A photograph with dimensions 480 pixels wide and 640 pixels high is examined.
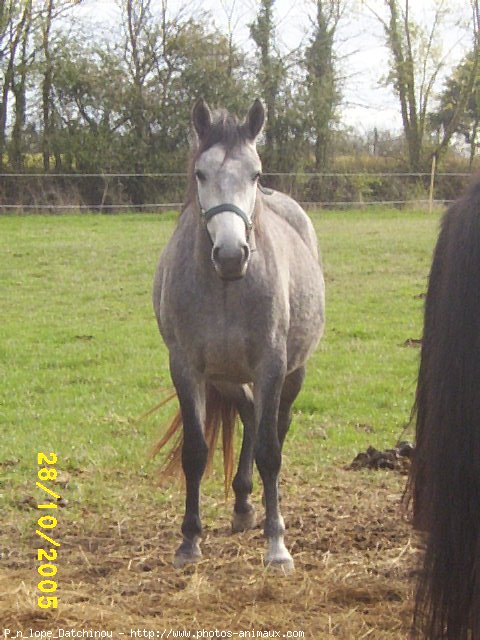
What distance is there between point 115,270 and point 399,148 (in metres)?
15.7

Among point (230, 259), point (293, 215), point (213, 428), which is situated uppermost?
point (293, 215)


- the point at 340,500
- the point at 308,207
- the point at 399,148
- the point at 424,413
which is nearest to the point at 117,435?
the point at 340,500

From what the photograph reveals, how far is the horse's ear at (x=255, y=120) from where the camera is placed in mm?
3898

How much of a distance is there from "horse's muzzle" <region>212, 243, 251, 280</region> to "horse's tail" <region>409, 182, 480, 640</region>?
1.37 m

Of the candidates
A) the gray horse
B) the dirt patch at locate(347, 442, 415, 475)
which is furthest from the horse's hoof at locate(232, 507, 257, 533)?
the dirt patch at locate(347, 442, 415, 475)

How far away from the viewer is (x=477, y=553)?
1.99m

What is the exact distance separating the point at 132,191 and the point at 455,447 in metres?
20.3

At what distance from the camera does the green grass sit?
5.63 m

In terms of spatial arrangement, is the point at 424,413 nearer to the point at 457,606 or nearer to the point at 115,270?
the point at 457,606

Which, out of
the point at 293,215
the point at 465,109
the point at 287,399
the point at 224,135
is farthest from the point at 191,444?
the point at 465,109

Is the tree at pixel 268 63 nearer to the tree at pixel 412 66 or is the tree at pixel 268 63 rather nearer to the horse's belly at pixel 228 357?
the tree at pixel 412 66

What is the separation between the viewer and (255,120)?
154 inches

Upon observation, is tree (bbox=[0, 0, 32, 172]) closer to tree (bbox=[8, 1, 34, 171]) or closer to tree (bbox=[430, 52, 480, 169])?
tree (bbox=[8, 1, 34, 171])

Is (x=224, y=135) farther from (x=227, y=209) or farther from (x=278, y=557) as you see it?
(x=278, y=557)
